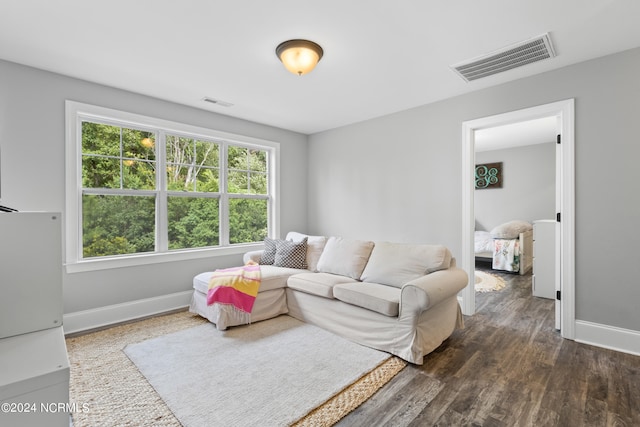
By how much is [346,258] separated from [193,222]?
209 cm

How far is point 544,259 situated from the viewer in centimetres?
414

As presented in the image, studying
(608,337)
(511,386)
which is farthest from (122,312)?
(608,337)

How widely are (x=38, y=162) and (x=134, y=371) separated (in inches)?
85.2

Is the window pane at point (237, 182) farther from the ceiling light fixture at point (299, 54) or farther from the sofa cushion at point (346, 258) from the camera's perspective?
the ceiling light fixture at point (299, 54)

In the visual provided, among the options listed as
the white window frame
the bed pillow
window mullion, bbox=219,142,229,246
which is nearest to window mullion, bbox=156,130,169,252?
the white window frame

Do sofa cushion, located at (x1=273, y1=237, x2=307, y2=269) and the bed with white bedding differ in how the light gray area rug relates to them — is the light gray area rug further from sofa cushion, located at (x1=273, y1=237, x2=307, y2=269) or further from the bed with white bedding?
the bed with white bedding

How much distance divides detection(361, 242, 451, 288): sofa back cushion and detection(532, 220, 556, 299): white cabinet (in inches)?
84.7

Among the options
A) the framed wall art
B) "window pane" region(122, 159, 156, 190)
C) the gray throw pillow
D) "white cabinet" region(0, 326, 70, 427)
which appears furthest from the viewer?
the framed wall art

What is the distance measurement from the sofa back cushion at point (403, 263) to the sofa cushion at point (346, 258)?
0.12 m

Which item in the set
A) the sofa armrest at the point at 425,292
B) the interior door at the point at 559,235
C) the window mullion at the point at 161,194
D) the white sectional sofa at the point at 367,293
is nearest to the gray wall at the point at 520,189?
the interior door at the point at 559,235

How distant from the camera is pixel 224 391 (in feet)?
6.57

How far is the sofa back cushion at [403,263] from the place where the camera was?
2.84 meters

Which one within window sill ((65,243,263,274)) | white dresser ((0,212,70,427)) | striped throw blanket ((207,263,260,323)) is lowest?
striped throw blanket ((207,263,260,323))

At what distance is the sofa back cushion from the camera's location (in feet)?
9.32
